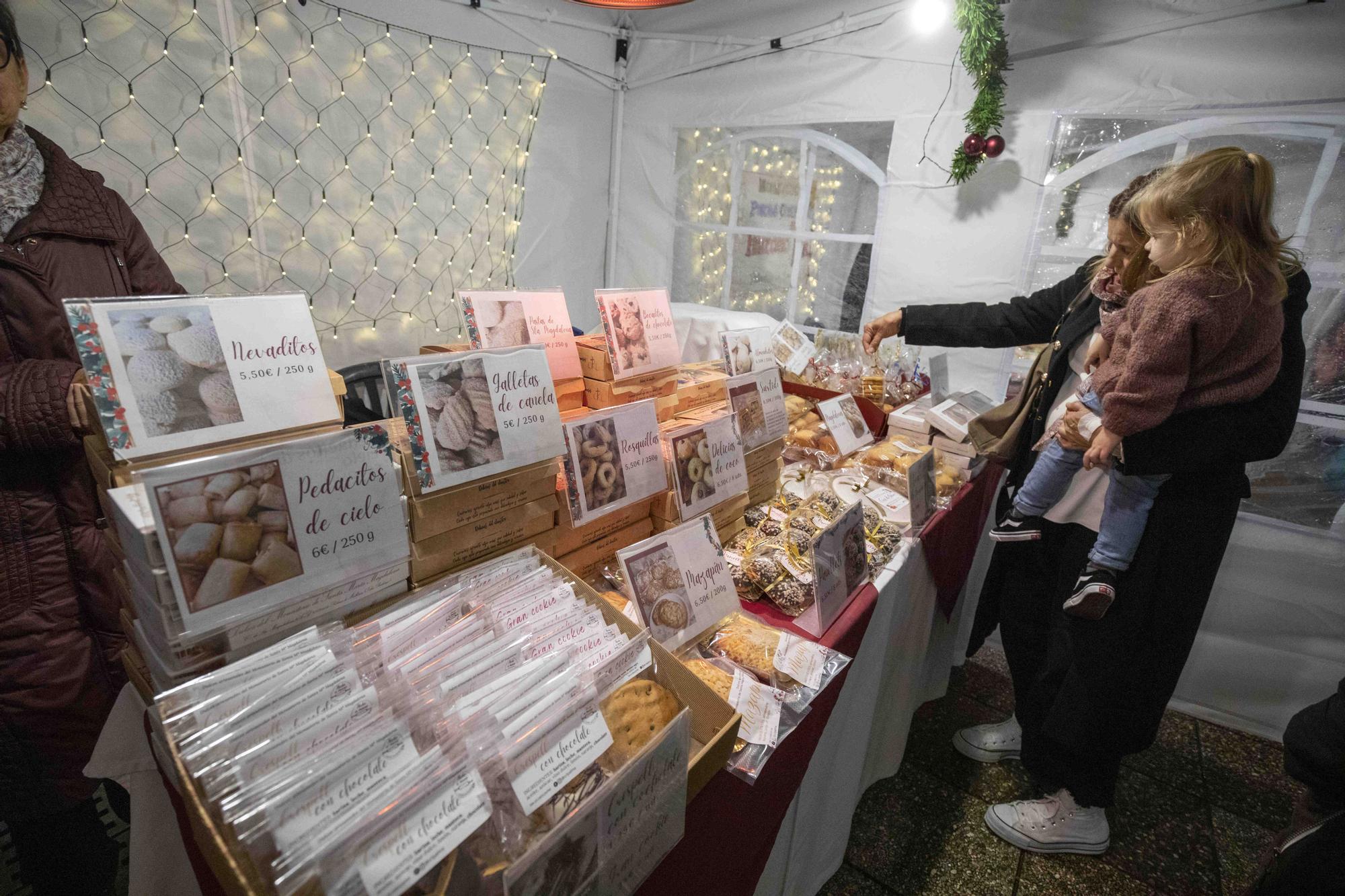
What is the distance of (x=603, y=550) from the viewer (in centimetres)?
111

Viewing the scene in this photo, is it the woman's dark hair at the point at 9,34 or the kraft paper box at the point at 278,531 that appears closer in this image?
the kraft paper box at the point at 278,531

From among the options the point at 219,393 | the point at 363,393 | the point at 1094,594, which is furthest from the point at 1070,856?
the point at 363,393

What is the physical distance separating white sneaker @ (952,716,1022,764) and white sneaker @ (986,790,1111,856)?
0.24 meters

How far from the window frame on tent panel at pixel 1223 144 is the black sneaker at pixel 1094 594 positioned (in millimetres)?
1319

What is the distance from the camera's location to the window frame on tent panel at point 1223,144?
189 centimetres

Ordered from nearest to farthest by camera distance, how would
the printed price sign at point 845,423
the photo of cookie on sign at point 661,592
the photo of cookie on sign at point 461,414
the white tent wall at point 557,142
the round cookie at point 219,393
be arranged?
the round cookie at point 219,393 → the photo of cookie on sign at point 461,414 → the photo of cookie on sign at point 661,592 → the printed price sign at point 845,423 → the white tent wall at point 557,142

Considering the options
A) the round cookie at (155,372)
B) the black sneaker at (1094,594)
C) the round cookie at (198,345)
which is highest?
the round cookie at (198,345)

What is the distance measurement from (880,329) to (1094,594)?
3.26ft

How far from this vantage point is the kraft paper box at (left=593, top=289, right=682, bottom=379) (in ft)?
4.16

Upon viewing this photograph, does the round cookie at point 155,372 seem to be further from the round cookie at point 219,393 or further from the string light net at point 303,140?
the string light net at point 303,140

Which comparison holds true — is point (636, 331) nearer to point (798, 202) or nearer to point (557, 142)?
point (798, 202)

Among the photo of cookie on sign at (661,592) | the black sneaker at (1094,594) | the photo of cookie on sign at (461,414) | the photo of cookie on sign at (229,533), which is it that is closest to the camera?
the photo of cookie on sign at (229,533)

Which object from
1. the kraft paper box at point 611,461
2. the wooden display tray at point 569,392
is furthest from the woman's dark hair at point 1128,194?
the wooden display tray at point 569,392

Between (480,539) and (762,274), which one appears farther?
(762,274)
